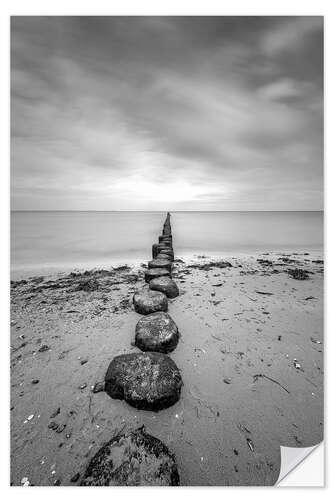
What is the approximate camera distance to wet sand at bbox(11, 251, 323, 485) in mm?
1577

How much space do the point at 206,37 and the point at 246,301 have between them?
373cm

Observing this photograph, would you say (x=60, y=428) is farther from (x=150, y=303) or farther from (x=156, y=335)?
(x=150, y=303)

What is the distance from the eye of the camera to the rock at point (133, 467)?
4.35ft

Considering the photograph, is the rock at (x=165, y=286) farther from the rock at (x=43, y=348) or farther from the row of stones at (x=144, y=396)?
the rock at (x=43, y=348)

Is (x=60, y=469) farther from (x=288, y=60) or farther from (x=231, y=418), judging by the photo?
(x=288, y=60)

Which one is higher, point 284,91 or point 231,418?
point 284,91

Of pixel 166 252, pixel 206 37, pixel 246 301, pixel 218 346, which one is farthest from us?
pixel 166 252

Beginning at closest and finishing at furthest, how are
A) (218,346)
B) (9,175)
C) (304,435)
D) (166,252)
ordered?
(304,435)
(9,175)
(218,346)
(166,252)

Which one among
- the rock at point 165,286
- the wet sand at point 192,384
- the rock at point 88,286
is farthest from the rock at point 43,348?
the rock at point 88,286

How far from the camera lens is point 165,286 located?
393cm

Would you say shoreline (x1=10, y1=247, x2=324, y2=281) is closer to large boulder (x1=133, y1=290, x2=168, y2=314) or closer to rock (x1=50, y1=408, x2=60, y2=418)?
large boulder (x1=133, y1=290, x2=168, y2=314)
